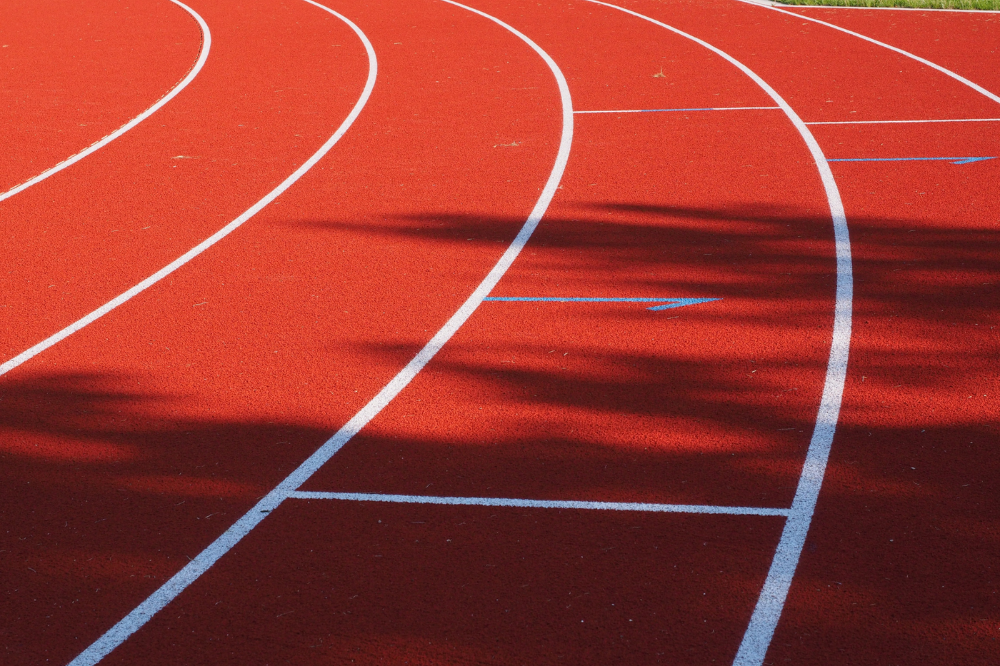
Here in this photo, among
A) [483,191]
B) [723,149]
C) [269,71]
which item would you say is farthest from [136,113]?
[723,149]

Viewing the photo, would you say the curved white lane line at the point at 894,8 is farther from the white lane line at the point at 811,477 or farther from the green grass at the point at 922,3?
the white lane line at the point at 811,477

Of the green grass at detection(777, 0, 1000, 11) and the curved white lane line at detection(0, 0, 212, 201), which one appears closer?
the curved white lane line at detection(0, 0, 212, 201)

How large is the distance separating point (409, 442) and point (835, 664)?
220cm

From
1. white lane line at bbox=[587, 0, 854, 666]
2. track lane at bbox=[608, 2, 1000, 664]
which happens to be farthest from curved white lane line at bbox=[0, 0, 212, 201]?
track lane at bbox=[608, 2, 1000, 664]

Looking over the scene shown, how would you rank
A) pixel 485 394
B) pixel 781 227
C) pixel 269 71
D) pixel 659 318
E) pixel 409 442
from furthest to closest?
1. pixel 269 71
2. pixel 781 227
3. pixel 659 318
4. pixel 485 394
5. pixel 409 442

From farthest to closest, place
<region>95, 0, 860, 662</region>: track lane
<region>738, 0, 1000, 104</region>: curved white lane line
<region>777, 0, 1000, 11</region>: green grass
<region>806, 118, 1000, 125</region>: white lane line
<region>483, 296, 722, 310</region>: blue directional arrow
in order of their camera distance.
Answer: <region>777, 0, 1000, 11</region>: green grass, <region>738, 0, 1000, 104</region>: curved white lane line, <region>806, 118, 1000, 125</region>: white lane line, <region>483, 296, 722, 310</region>: blue directional arrow, <region>95, 0, 860, 662</region>: track lane

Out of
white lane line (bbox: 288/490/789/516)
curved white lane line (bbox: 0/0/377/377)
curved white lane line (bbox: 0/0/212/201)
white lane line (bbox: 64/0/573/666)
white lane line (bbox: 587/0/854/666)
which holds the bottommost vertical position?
curved white lane line (bbox: 0/0/212/201)

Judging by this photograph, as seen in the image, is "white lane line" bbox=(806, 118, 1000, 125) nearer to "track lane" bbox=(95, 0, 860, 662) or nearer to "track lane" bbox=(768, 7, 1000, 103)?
"track lane" bbox=(768, 7, 1000, 103)

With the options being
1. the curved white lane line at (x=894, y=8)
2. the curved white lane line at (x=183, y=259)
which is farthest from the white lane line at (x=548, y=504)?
the curved white lane line at (x=894, y=8)

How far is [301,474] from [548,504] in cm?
110

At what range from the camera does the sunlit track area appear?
3957 mm

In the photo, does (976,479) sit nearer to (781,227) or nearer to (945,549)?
(945,549)

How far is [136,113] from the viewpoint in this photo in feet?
39.2

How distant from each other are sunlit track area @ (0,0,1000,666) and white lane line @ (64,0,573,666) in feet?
0.06
